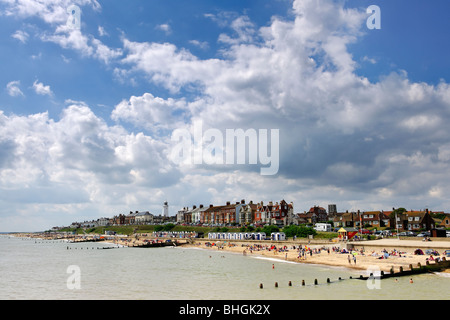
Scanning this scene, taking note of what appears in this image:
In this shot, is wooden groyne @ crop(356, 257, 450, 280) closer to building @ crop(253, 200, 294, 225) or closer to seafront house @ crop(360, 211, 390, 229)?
seafront house @ crop(360, 211, 390, 229)

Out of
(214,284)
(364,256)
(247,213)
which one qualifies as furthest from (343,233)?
(247,213)

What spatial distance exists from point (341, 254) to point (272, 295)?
32617 millimetres

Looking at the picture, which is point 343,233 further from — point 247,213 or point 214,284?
point 247,213

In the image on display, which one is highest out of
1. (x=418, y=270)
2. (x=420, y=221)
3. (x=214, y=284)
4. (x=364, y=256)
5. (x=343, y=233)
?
(x=420, y=221)

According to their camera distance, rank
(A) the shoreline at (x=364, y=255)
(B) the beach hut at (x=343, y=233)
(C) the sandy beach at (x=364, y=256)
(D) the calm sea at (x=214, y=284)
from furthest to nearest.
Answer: (B) the beach hut at (x=343, y=233)
(C) the sandy beach at (x=364, y=256)
(A) the shoreline at (x=364, y=255)
(D) the calm sea at (x=214, y=284)

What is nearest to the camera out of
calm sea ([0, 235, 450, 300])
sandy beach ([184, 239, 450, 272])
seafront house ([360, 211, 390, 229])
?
calm sea ([0, 235, 450, 300])

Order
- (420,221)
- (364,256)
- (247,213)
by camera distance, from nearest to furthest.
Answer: (364,256), (420,221), (247,213)

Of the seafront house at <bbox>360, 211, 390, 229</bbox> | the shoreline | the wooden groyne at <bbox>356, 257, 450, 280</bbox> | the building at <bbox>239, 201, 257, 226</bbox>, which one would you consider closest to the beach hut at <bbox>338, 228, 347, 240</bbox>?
the shoreline

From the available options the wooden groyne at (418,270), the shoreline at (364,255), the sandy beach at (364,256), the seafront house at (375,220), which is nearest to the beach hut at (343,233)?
the shoreline at (364,255)

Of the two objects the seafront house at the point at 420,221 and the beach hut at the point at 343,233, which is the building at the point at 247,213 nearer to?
the seafront house at the point at 420,221

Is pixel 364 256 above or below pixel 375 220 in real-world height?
below

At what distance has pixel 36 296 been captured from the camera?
3456 centimetres
